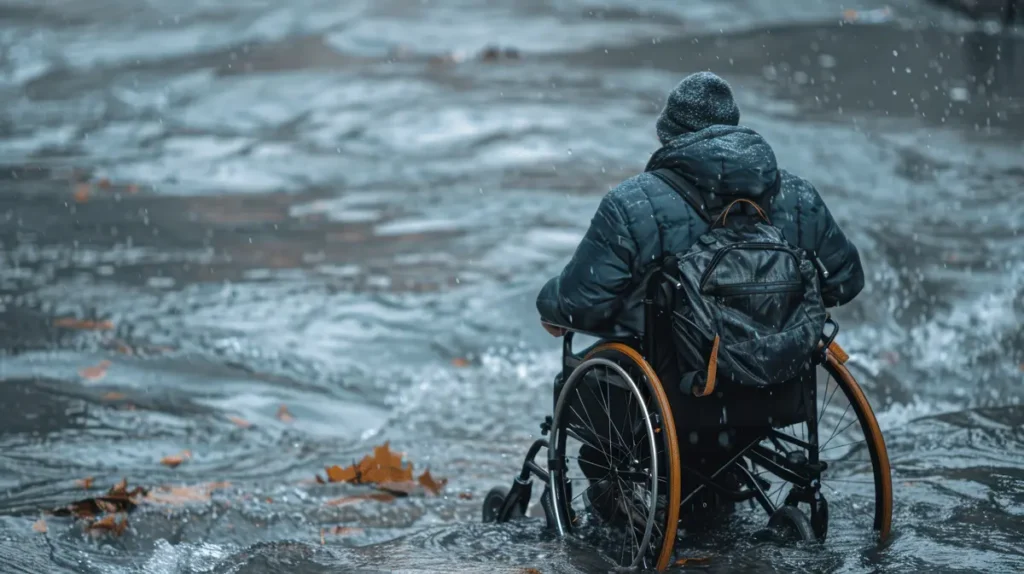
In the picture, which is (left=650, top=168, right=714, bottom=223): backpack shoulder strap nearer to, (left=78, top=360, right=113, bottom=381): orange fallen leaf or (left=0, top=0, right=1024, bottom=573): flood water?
(left=0, top=0, right=1024, bottom=573): flood water

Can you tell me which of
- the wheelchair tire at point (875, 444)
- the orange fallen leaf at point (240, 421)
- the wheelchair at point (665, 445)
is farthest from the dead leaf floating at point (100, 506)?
the wheelchair tire at point (875, 444)

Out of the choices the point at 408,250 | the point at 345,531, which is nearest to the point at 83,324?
the point at 408,250

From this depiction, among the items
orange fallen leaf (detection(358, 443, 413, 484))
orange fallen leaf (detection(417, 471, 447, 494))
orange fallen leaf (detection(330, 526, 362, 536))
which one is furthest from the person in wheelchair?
orange fallen leaf (detection(358, 443, 413, 484))

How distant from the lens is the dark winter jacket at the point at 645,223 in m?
4.11

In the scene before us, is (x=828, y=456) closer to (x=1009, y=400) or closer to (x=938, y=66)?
(x=1009, y=400)

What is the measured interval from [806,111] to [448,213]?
4976mm

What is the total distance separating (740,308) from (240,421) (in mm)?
3851

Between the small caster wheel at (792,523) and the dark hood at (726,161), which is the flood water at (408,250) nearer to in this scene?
the small caster wheel at (792,523)

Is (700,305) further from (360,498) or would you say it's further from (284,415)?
(284,415)

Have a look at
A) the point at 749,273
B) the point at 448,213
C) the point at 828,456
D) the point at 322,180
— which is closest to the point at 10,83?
the point at 322,180

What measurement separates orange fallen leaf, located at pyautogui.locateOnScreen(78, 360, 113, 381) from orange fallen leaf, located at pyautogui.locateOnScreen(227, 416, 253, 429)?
978 mm

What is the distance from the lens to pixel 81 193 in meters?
11.8

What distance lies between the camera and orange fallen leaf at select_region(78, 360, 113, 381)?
294 inches

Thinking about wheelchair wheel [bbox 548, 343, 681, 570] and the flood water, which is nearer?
wheelchair wheel [bbox 548, 343, 681, 570]
